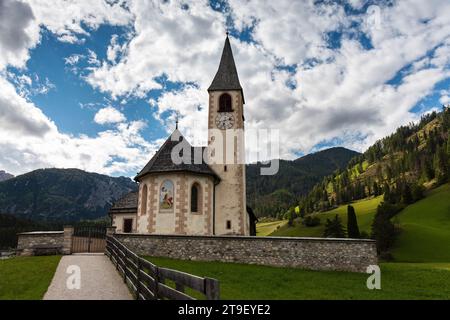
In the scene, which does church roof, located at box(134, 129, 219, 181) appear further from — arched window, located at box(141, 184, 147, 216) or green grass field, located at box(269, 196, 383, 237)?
green grass field, located at box(269, 196, 383, 237)

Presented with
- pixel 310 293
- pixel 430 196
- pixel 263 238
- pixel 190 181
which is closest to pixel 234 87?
pixel 190 181

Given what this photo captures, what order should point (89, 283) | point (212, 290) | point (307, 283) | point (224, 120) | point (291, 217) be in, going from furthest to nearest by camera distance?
point (291, 217) < point (224, 120) < point (307, 283) < point (89, 283) < point (212, 290)

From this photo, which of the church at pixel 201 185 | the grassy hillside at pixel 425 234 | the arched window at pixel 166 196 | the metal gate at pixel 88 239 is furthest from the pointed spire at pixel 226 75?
the grassy hillside at pixel 425 234

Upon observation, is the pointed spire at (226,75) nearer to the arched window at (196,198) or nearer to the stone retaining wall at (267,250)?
the arched window at (196,198)

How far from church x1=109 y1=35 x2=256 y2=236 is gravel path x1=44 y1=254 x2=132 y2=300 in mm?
10505

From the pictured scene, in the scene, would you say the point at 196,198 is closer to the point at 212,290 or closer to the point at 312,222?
the point at 212,290

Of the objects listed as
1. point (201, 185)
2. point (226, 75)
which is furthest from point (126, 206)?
point (226, 75)

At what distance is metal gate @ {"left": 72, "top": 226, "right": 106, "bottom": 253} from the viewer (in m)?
25.4

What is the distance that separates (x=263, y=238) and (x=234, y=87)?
1893 centimetres

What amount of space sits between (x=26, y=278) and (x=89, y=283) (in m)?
3.10

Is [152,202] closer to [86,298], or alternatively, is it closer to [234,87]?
[234,87]

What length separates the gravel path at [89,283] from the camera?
11484 mm

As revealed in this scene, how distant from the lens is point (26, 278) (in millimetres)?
14477

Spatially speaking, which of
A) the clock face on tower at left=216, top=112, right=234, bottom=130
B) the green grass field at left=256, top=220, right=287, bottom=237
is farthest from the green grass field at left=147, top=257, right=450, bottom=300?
the green grass field at left=256, top=220, right=287, bottom=237
